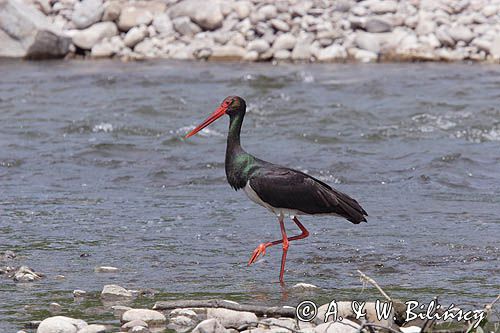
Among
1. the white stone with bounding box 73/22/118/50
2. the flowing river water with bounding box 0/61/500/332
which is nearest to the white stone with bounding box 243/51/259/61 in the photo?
the flowing river water with bounding box 0/61/500/332

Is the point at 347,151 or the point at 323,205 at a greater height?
the point at 323,205

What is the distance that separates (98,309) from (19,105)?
8918mm

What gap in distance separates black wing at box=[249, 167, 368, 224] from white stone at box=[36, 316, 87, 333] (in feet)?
6.85

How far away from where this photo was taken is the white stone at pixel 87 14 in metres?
19.5

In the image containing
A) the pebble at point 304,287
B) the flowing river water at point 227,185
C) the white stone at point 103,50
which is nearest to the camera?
the pebble at point 304,287

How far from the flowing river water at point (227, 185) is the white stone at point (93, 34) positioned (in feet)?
3.12

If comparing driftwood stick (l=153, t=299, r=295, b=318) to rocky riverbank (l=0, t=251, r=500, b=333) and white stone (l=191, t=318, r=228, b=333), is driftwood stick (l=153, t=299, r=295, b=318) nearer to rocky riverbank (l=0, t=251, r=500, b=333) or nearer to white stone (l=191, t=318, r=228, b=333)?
rocky riverbank (l=0, t=251, r=500, b=333)

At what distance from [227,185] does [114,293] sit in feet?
14.1

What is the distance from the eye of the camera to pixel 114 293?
5.67 meters

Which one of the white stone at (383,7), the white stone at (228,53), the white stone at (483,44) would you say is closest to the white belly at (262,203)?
the white stone at (228,53)

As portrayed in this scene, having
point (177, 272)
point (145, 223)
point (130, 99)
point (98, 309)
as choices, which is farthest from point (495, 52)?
point (98, 309)

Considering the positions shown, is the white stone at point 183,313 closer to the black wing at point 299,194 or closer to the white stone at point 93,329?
the white stone at point 93,329

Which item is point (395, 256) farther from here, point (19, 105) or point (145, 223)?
point (19, 105)

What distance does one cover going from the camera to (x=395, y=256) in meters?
7.03
